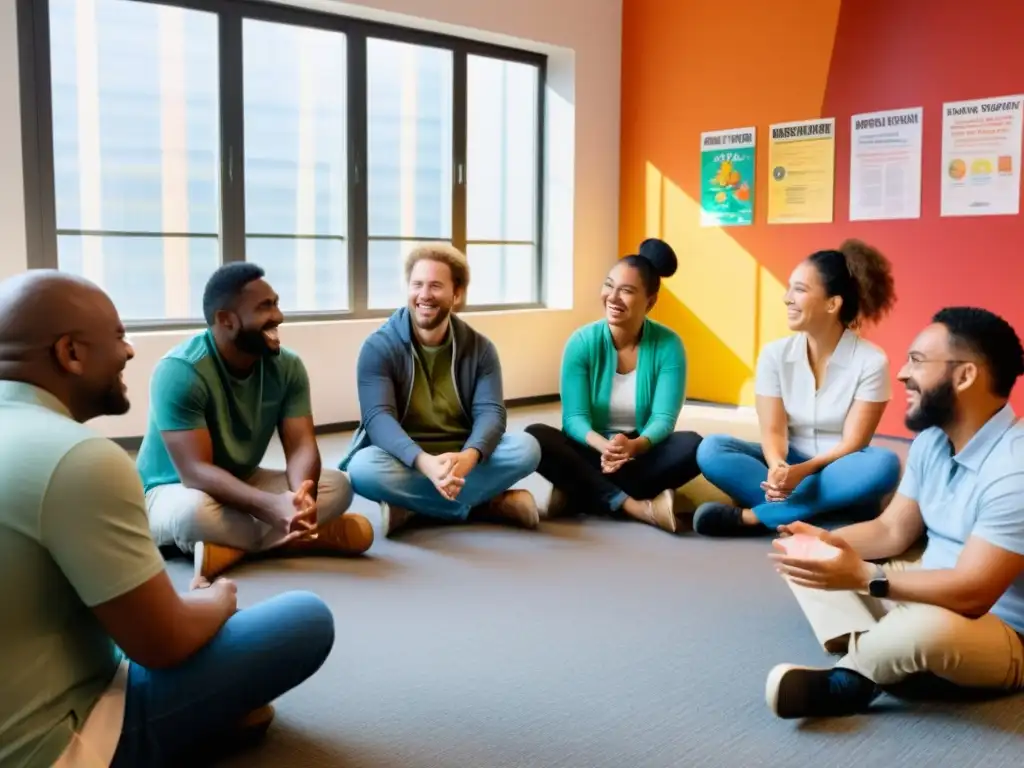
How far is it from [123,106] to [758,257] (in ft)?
12.4

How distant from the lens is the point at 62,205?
5.03 m

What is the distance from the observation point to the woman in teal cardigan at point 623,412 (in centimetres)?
383

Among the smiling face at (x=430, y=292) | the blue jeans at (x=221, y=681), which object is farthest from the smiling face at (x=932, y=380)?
the smiling face at (x=430, y=292)

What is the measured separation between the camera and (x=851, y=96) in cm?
582

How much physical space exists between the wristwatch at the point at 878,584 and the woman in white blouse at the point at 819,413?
1.30 m

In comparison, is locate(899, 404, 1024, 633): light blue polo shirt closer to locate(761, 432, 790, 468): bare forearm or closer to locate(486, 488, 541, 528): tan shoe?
locate(761, 432, 790, 468): bare forearm

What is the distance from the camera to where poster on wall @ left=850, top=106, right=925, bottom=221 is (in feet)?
18.3

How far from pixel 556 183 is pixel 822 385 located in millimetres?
3900

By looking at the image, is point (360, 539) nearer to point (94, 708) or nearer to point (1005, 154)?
point (94, 708)

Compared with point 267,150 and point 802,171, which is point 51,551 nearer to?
point 267,150

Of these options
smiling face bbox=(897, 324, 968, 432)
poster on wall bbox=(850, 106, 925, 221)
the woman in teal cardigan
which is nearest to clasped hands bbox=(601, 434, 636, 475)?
the woman in teal cardigan

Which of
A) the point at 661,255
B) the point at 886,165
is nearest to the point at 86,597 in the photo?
the point at 661,255

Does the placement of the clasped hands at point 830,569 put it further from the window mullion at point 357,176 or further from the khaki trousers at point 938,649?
the window mullion at point 357,176

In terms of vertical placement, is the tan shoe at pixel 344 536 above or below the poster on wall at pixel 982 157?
below
